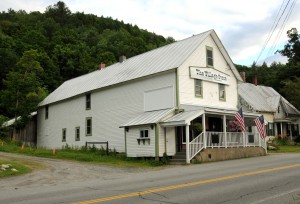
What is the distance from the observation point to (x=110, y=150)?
101ft

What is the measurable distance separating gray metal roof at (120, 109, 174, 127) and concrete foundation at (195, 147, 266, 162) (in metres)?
3.54

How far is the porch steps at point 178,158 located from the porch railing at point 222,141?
621 millimetres

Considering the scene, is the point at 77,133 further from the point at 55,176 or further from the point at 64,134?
the point at 55,176

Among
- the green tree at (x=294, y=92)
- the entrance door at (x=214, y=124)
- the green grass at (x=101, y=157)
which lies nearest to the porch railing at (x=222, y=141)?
the entrance door at (x=214, y=124)

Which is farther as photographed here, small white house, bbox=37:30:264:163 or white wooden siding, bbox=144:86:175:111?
white wooden siding, bbox=144:86:175:111

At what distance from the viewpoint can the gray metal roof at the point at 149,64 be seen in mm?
27797

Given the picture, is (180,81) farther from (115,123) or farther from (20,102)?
(20,102)

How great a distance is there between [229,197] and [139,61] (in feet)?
76.8

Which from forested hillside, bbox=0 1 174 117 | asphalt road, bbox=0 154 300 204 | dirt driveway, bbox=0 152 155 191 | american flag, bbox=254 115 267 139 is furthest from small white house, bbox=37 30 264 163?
forested hillside, bbox=0 1 174 117

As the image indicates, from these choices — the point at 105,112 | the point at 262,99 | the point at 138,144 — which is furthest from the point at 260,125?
the point at 262,99

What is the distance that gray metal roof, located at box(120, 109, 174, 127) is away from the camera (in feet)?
81.0

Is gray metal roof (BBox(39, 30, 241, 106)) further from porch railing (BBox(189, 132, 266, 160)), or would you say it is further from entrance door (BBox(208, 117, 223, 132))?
porch railing (BBox(189, 132, 266, 160))

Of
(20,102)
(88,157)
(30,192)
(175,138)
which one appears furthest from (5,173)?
(20,102)

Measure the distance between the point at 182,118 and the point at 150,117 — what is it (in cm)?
322
